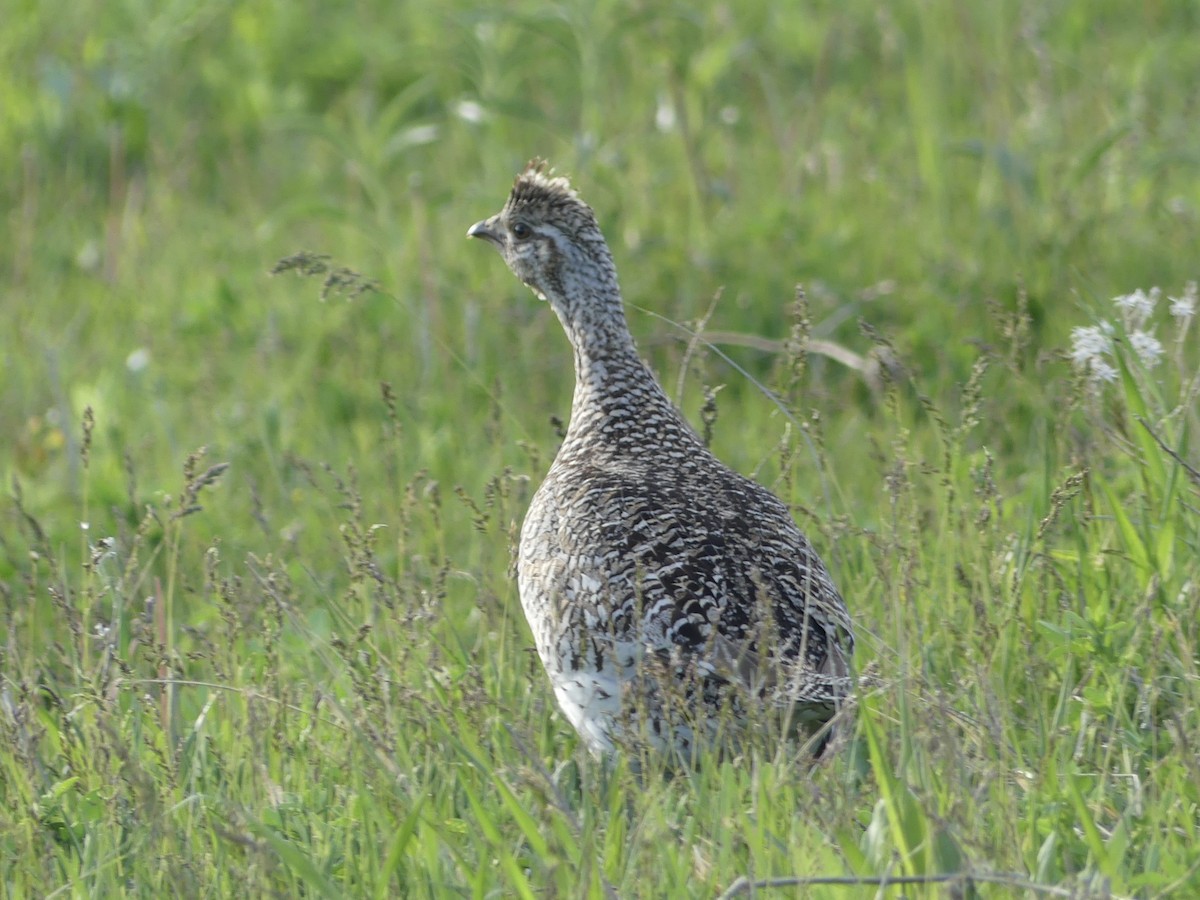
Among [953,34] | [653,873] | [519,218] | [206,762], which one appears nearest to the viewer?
[653,873]

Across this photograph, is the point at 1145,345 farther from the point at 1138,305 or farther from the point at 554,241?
the point at 554,241

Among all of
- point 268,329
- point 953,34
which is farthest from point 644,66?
point 268,329

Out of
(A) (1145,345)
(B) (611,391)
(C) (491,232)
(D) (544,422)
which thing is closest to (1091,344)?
(A) (1145,345)

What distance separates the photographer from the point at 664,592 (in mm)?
3902

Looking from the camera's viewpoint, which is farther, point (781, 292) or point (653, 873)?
point (781, 292)

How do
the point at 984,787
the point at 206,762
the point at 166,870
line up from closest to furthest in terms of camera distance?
the point at 984,787 < the point at 166,870 < the point at 206,762

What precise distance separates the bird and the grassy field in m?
0.13

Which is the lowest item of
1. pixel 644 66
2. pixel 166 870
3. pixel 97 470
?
pixel 166 870

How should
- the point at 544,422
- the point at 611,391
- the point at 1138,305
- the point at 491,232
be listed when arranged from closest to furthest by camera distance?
the point at 1138,305 < the point at 611,391 < the point at 491,232 < the point at 544,422

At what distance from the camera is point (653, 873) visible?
3150 mm

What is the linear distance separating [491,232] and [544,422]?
1.19m

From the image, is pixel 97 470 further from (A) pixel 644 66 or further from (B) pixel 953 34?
(B) pixel 953 34

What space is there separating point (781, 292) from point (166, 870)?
13.6 ft

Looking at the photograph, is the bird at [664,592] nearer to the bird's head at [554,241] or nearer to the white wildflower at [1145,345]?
the bird's head at [554,241]
